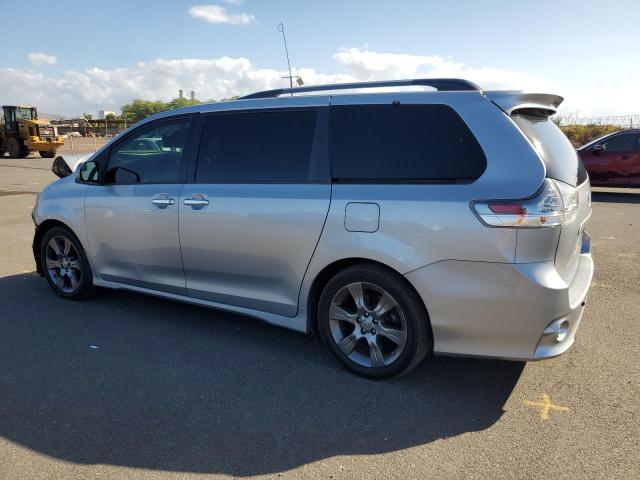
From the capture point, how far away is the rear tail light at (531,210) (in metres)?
2.88

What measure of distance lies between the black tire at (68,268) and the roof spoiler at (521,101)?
3.78 meters

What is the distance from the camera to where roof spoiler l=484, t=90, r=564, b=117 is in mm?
3174

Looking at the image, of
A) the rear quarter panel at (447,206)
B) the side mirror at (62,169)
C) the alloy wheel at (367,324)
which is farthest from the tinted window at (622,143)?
the side mirror at (62,169)

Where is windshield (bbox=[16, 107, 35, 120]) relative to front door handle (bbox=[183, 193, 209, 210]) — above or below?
above

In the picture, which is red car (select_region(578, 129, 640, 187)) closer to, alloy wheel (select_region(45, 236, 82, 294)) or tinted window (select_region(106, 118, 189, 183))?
tinted window (select_region(106, 118, 189, 183))

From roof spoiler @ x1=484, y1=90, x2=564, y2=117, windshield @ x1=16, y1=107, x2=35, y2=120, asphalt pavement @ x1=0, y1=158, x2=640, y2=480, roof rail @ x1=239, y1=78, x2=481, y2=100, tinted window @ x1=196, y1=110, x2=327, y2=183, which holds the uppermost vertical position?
windshield @ x1=16, y1=107, x2=35, y2=120

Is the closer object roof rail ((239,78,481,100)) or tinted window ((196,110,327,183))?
roof rail ((239,78,481,100))

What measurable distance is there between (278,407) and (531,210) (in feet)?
5.99

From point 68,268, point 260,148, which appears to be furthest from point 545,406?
point 68,268

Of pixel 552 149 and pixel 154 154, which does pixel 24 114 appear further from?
pixel 552 149

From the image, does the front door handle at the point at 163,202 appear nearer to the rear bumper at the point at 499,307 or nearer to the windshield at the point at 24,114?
the rear bumper at the point at 499,307

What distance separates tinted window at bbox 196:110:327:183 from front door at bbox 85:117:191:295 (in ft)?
0.89

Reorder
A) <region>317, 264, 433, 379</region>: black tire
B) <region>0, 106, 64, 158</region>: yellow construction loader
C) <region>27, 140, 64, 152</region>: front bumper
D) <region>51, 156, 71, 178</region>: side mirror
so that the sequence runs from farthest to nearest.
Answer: <region>0, 106, 64, 158</region>: yellow construction loader
<region>27, 140, 64, 152</region>: front bumper
<region>51, 156, 71, 178</region>: side mirror
<region>317, 264, 433, 379</region>: black tire

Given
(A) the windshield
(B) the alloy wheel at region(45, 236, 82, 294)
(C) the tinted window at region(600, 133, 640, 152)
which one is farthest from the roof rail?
(A) the windshield
